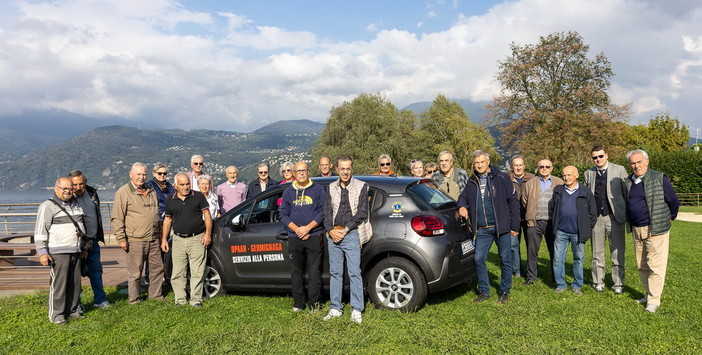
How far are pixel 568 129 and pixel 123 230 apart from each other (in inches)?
1301

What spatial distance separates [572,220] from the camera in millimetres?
6289

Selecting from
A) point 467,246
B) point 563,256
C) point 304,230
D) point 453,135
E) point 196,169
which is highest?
point 453,135

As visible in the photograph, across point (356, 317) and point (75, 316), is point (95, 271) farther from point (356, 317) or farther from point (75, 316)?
point (356, 317)

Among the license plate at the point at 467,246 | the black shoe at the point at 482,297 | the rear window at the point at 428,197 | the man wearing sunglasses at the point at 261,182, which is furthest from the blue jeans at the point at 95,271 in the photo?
the black shoe at the point at 482,297

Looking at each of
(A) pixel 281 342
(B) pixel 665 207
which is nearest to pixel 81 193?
(A) pixel 281 342

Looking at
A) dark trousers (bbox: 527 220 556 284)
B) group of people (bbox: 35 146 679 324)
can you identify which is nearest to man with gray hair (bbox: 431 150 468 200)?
group of people (bbox: 35 146 679 324)

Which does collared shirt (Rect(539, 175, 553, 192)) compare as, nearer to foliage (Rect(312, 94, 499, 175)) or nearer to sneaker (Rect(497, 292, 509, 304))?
sneaker (Rect(497, 292, 509, 304))

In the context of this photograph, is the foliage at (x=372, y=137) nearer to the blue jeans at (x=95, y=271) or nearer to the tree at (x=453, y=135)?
the tree at (x=453, y=135)

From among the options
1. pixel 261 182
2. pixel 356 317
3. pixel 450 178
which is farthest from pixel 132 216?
pixel 450 178

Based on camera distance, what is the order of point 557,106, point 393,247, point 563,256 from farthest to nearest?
point 557,106
point 563,256
point 393,247

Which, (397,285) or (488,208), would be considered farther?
(488,208)

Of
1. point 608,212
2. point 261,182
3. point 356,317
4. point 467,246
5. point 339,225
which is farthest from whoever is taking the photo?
point 261,182

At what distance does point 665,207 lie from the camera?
5504 mm

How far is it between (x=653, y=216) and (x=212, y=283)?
5549mm
